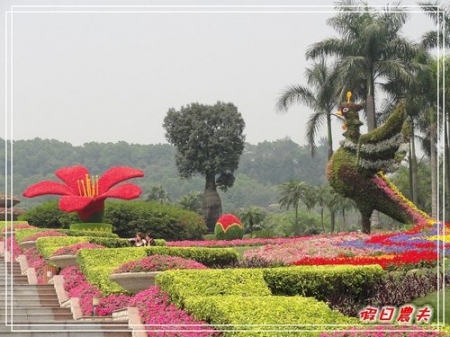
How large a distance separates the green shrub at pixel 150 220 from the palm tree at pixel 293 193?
5.03m

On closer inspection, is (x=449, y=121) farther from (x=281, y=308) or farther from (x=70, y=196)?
(x=281, y=308)

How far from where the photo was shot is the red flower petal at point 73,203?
85.9 ft

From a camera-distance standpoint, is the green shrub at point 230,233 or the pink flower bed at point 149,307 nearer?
the pink flower bed at point 149,307

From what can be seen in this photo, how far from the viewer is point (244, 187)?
3008cm

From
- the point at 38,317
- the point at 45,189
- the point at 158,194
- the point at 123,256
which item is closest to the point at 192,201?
the point at 158,194

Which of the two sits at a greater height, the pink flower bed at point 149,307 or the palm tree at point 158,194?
the palm tree at point 158,194

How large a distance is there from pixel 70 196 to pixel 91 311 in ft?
38.1

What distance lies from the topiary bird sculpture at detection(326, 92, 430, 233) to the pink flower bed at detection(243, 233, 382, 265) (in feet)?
4.51

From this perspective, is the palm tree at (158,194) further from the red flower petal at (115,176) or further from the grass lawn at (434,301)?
the grass lawn at (434,301)

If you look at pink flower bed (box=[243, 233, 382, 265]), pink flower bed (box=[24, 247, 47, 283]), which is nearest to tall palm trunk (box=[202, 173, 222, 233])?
pink flower bed (box=[243, 233, 382, 265])

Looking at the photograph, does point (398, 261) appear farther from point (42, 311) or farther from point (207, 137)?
point (207, 137)

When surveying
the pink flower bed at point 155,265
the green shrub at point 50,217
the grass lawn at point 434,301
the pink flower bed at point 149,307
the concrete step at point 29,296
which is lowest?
the concrete step at point 29,296

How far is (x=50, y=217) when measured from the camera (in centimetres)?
3162

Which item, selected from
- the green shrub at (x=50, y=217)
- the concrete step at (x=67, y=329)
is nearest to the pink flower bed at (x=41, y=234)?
the green shrub at (x=50, y=217)
